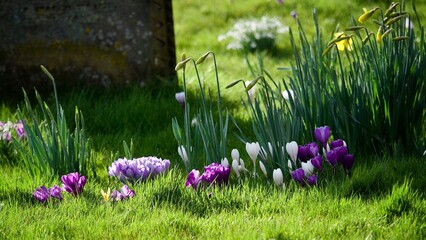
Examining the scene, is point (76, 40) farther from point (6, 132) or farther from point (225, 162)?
point (225, 162)

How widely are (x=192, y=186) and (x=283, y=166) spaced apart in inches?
19.8

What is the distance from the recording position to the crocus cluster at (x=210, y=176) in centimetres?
354

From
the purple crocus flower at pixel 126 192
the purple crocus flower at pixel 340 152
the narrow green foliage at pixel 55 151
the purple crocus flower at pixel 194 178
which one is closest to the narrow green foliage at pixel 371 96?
the purple crocus flower at pixel 340 152

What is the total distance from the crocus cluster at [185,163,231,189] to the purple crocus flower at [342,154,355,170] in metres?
0.59

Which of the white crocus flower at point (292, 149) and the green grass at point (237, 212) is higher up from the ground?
the white crocus flower at point (292, 149)

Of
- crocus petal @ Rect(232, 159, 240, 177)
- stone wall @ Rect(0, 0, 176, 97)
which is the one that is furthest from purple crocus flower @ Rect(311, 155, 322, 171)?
stone wall @ Rect(0, 0, 176, 97)

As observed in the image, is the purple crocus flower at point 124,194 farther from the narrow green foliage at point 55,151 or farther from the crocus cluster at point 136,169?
the narrow green foliage at point 55,151

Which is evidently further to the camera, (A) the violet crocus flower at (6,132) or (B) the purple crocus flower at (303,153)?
(A) the violet crocus flower at (6,132)

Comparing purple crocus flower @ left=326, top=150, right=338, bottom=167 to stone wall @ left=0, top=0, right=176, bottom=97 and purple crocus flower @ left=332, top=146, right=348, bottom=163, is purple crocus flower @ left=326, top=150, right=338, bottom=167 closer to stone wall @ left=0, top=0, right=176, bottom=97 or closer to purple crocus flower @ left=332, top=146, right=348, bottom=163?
purple crocus flower @ left=332, top=146, right=348, bottom=163

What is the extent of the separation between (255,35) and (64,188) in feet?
17.0

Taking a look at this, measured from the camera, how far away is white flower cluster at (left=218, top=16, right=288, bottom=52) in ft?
27.7

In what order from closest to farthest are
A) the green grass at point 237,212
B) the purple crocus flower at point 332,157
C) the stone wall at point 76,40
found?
the green grass at point 237,212 → the purple crocus flower at point 332,157 → the stone wall at point 76,40

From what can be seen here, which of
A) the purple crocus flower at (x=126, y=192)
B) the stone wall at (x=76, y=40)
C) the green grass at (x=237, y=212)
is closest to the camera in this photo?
the green grass at (x=237, y=212)

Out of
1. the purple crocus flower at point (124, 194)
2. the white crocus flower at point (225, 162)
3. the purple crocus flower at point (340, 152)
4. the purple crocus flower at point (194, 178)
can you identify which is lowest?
the purple crocus flower at point (124, 194)
